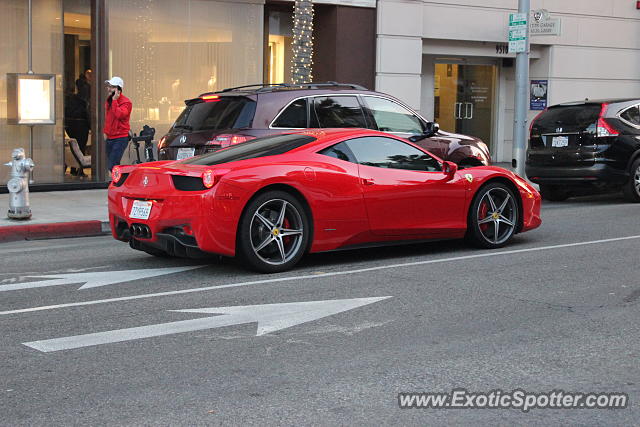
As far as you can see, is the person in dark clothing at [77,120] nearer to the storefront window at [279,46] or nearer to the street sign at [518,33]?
the storefront window at [279,46]

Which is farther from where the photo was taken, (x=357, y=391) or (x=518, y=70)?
(x=518, y=70)

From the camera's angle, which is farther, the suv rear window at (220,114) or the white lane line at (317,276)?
the suv rear window at (220,114)

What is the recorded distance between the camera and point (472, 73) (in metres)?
22.1

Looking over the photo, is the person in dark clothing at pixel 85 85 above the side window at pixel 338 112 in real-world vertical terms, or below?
above

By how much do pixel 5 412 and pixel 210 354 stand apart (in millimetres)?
1370

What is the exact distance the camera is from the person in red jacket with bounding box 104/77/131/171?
1433 centimetres

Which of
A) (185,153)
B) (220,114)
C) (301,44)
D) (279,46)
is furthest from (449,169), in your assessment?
(279,46)

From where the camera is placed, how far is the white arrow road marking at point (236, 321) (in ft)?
19.2

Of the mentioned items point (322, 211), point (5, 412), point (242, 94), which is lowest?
point (5, 412)

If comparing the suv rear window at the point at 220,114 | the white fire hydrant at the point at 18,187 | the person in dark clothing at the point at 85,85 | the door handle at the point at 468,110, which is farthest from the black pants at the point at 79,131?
the door handle at the point at 468,110

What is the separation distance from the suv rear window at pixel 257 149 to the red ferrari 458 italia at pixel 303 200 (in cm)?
1

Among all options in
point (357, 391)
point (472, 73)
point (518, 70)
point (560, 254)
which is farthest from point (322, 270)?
point (472, 73)

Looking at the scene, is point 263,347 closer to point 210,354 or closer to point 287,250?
point 210,354

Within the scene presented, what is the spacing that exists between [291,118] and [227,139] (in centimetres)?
94
